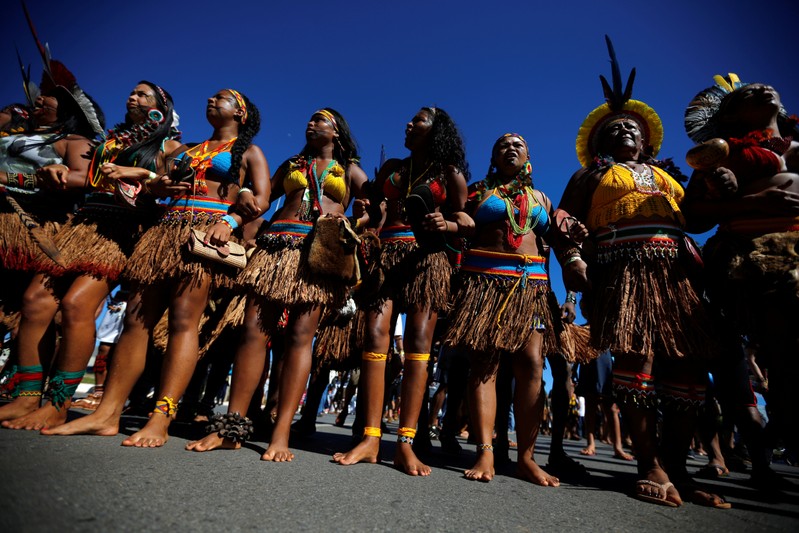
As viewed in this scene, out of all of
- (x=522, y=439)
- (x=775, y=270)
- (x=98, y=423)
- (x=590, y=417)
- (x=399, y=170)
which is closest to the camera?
(x=775, y=270)

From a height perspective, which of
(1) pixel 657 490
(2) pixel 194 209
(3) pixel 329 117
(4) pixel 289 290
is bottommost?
(1) pixel 657 490

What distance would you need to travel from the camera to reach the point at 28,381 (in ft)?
9.03

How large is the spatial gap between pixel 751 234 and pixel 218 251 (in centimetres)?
332

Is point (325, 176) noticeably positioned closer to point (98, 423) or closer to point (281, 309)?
point (281, 309)

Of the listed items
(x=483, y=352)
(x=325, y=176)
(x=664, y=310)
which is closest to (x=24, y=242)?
(x=325, y=176)

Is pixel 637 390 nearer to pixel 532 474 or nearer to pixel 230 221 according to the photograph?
pixel 532 474

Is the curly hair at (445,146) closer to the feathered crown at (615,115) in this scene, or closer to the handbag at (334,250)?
the handbag at (334,250)

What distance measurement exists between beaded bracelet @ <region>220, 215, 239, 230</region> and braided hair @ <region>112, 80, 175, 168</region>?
892 millimetres

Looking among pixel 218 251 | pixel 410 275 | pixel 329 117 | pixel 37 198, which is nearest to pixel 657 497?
pixel 410 275

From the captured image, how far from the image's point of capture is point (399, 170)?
3.36m

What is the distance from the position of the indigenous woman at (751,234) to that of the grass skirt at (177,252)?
3158 millimetres

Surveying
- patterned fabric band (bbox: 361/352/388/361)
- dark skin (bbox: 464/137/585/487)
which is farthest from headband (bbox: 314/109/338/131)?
patterned fabric band (bbox: 361/352/388/361)

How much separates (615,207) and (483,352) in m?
1.34

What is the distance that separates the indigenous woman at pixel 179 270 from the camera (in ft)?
8.41
